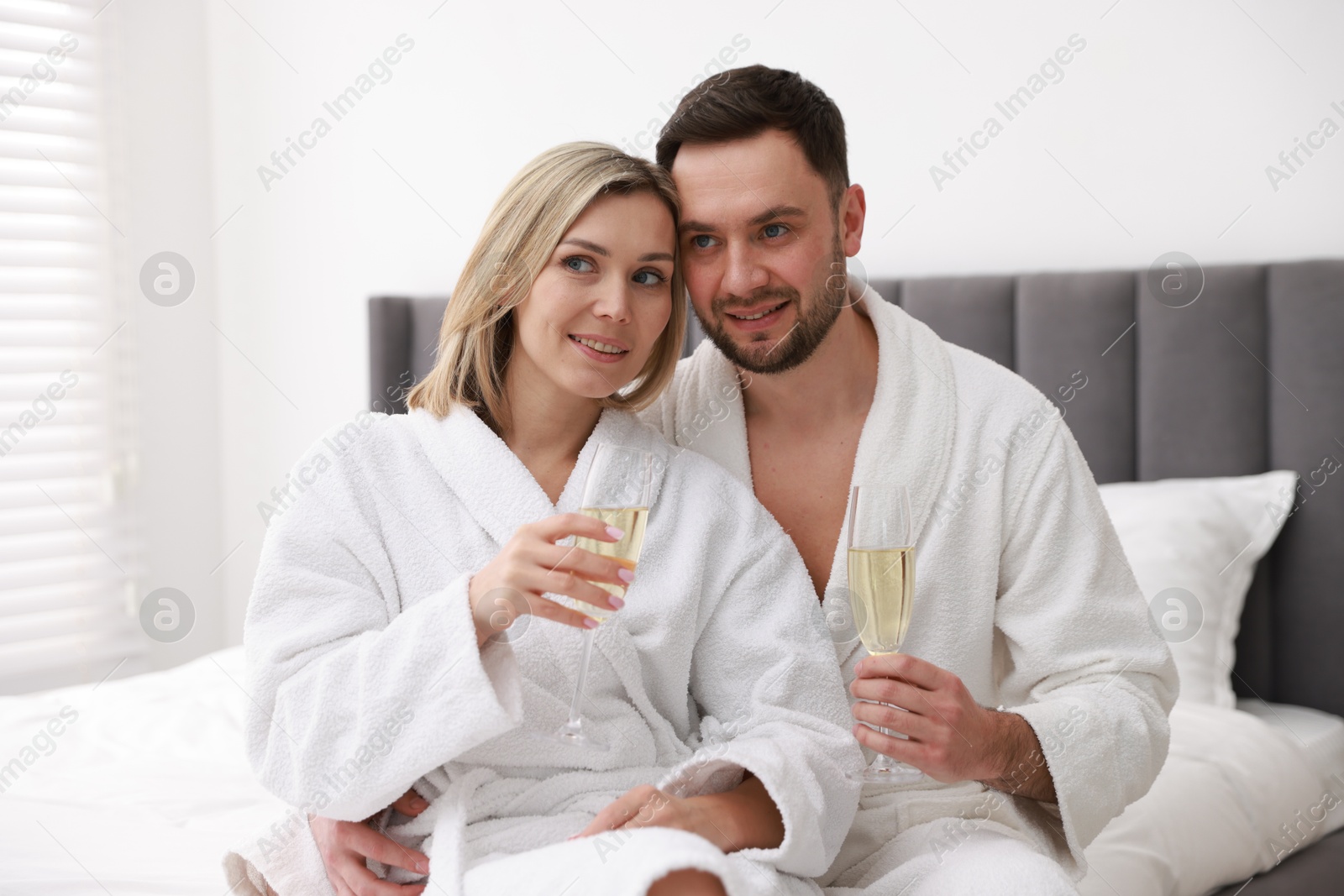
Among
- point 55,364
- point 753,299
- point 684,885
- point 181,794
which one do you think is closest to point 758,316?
point 753,299

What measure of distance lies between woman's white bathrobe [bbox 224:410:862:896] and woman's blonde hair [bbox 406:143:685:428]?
7cm

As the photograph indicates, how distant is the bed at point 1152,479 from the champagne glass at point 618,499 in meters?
0.88

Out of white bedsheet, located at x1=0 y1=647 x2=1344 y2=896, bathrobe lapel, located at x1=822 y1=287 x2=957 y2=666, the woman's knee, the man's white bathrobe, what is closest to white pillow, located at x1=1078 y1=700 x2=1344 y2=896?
white bedsheet, located at x1=0 y1=647 x2=1344 y2=896

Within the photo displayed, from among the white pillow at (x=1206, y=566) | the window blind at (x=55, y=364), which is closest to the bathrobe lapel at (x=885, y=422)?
the white pillow at (x=1206, y=566)

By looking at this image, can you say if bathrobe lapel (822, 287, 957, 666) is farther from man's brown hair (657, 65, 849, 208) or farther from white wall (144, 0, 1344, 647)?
white wall (144, 0, 1344, 647)

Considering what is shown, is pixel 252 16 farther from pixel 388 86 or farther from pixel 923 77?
pixel 923 77

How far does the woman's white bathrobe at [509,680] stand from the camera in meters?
1.23

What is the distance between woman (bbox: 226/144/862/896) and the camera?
48.1 inches

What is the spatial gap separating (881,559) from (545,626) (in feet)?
1.45

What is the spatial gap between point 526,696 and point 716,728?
25 centimetres

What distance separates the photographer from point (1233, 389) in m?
2.22

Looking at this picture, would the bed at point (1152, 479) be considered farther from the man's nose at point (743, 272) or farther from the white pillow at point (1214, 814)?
the man's nose at point (743, 272)

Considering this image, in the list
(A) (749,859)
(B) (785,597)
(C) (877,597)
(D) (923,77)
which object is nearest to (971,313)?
(D) (923,77)

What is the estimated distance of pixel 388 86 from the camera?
3.55m
